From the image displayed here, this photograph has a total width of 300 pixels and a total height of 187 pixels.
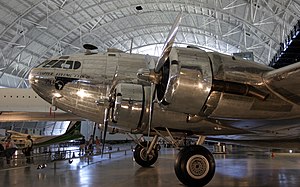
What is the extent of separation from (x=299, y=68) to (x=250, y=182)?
3838 mm

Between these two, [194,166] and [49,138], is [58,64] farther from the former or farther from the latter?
[49,138]

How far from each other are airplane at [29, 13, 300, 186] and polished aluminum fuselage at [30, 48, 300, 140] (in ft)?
0.06

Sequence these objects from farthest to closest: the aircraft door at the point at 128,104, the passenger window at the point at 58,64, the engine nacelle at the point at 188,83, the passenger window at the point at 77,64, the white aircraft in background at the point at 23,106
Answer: the white aircraft in background at the point at 23,106 → the passenger window at the point at 58,64 → the passenger window at the point at 77,64 → the aircraft door at the point at 128,104 → the engine nacelle at the point at 188,83

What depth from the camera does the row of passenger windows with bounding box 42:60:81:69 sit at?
8.87 m

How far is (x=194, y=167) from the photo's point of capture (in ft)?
22.5

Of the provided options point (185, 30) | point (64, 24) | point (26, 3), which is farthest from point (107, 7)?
point (185, 30)

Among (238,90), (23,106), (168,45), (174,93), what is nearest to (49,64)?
(168,45)

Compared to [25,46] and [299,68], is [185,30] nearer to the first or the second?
[25,46]

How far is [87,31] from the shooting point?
37.2 metres

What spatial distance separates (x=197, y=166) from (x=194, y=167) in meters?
0.08

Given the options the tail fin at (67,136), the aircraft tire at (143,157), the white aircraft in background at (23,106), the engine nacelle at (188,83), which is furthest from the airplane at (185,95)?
the tail fin at (67,136)

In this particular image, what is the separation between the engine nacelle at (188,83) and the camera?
5.87 meters

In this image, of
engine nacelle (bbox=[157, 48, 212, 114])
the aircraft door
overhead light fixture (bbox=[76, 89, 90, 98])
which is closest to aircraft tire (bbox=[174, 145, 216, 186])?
engine nacelle (bbox=[157, 48, 212, 114])

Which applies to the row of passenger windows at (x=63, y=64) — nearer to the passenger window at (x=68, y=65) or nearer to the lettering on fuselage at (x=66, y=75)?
the passenger window at (x=68, y=65)
